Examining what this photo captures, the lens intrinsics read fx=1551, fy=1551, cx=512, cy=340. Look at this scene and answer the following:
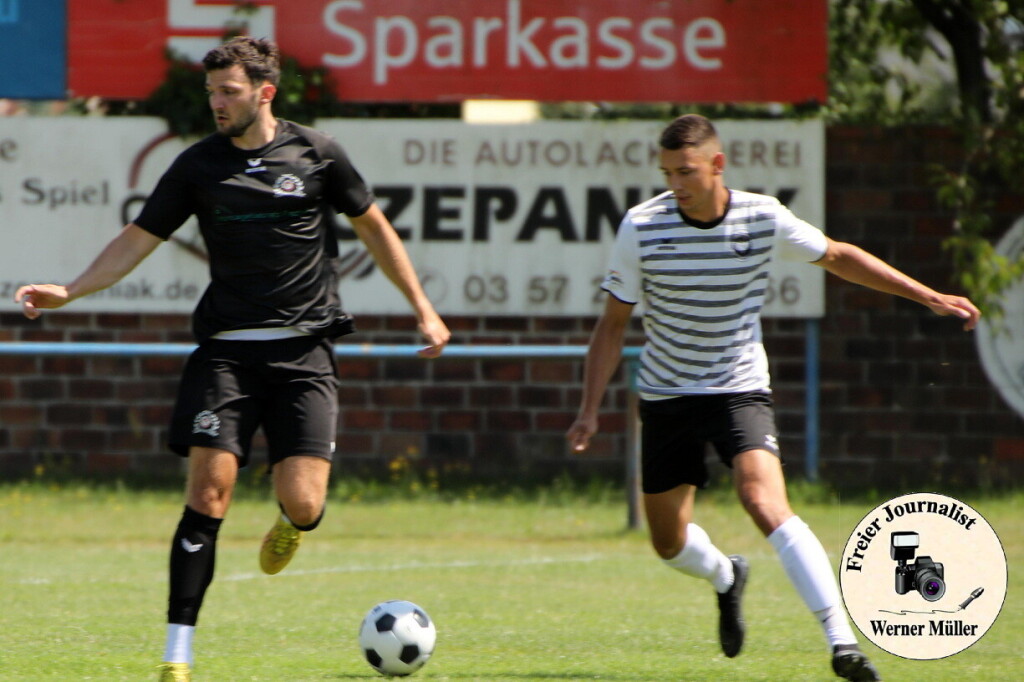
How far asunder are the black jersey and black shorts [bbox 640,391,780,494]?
1406 millimetres

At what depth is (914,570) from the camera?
587 centimetres

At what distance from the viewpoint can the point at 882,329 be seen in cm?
1342

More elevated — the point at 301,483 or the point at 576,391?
the point at 301,483

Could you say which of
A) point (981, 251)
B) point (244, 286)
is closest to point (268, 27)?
point (981, 251)

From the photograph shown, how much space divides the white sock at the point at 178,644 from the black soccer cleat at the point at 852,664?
226cm

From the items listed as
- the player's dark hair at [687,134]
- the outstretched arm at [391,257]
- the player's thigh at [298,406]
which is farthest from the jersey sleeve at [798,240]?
the player's thigh at [298,406]

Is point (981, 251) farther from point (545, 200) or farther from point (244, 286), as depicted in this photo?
point (244, 286)

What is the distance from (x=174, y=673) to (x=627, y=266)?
228cm

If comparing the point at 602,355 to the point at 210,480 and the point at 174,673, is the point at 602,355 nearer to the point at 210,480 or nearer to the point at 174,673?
the point at 210,480

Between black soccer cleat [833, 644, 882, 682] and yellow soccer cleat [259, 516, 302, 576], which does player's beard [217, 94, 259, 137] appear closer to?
yellow soccer cleat [259, 516, 302, 576]

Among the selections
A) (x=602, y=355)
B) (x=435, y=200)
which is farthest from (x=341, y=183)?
(x=435, y=200)

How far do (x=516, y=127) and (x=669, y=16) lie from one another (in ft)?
5.38

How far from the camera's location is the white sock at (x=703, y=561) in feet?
21.1

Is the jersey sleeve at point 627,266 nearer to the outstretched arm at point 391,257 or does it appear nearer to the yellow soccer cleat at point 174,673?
the outstretched arm at point 391,257
